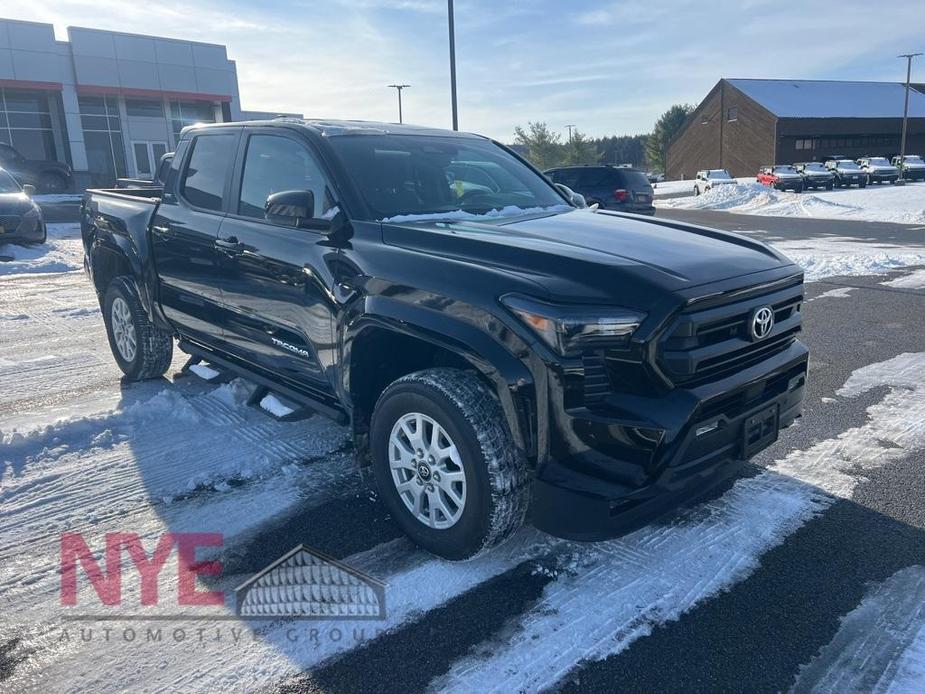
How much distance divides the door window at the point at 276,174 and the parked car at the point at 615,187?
11695mm

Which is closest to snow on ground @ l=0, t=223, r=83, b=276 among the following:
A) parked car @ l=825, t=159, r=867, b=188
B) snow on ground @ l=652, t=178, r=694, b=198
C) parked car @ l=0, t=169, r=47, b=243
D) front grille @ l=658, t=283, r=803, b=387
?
parked car @ l=0, t=169, r=47, b=243

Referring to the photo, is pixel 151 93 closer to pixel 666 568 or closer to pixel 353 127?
pixel 353 127

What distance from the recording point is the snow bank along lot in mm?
2570

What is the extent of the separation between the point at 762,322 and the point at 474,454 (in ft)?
4.61

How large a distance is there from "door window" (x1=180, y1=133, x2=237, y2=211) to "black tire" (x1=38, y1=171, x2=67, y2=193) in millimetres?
34100

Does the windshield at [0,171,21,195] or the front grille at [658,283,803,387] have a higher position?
the windshield at [0,171,21,195]

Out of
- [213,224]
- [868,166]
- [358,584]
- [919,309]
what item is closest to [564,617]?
[358,584]

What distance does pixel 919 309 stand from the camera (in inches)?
324

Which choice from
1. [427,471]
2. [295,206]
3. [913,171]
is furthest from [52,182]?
[913,171]

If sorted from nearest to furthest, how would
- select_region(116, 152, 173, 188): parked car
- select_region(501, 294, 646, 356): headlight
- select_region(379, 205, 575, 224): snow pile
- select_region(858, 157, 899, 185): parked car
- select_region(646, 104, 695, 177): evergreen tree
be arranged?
1. select_region(501, 294, 646, 356): headlight
2. select_region(379, 205, 575, 224): snow pile
3. select_region(116, 152, 173, 188): parked car
4. select_region(858, 157, 899, 185): parked car
5. select_region(646, 104, 695, 177): evergreen tree

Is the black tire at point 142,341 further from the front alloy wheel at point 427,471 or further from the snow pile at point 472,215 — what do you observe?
the front alloy wheel at point 427,471

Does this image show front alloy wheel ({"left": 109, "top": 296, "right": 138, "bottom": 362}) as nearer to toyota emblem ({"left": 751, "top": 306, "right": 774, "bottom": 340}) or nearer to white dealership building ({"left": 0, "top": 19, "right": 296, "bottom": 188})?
toyota emblem ({"left": 751, "top": 306, "right": 774, "bottom": 340})

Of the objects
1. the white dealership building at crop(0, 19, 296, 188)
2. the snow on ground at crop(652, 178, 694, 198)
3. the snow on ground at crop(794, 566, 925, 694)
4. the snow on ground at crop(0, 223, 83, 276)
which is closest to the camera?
the snow on ground at crop(794, 566, 925, 694)

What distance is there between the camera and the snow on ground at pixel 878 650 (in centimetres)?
242
